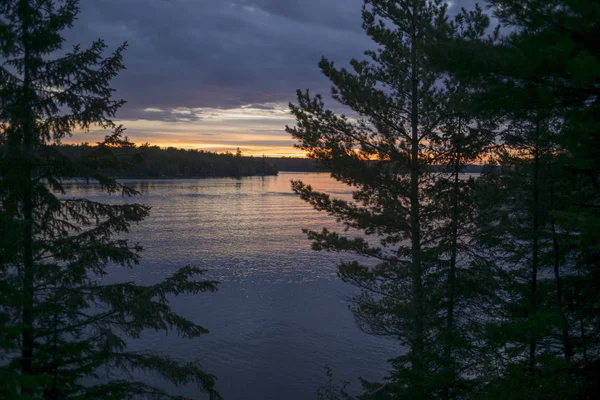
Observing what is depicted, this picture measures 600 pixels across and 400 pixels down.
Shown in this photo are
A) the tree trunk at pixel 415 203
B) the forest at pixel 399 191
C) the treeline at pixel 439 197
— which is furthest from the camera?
the tree trunk at pixel 415 203

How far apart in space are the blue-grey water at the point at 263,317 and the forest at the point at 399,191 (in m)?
1.94

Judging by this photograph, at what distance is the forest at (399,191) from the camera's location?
4.99 metres

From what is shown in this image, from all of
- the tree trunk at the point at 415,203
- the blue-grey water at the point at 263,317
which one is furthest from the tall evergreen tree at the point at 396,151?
the blue-grey water at the point at 263,317

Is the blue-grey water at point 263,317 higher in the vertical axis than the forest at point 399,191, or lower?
lower

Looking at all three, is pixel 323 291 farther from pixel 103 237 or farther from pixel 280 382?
pixel 103 237

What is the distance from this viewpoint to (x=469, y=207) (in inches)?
509

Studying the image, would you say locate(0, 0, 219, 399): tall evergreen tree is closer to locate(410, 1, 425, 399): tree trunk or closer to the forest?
the forest

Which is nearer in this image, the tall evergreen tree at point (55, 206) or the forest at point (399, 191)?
the forest at point (399, 191)

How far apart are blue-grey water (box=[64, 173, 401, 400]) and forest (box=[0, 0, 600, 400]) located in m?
1.94

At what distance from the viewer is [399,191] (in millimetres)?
14109

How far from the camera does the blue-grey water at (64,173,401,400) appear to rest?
66.6 ft

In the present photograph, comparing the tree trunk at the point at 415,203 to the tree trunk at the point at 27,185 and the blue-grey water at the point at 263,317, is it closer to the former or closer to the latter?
the blue-grey water at the point at 263,317

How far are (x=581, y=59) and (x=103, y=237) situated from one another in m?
8.73

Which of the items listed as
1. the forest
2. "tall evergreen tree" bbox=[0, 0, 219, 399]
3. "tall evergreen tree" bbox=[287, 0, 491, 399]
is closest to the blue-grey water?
the forest
